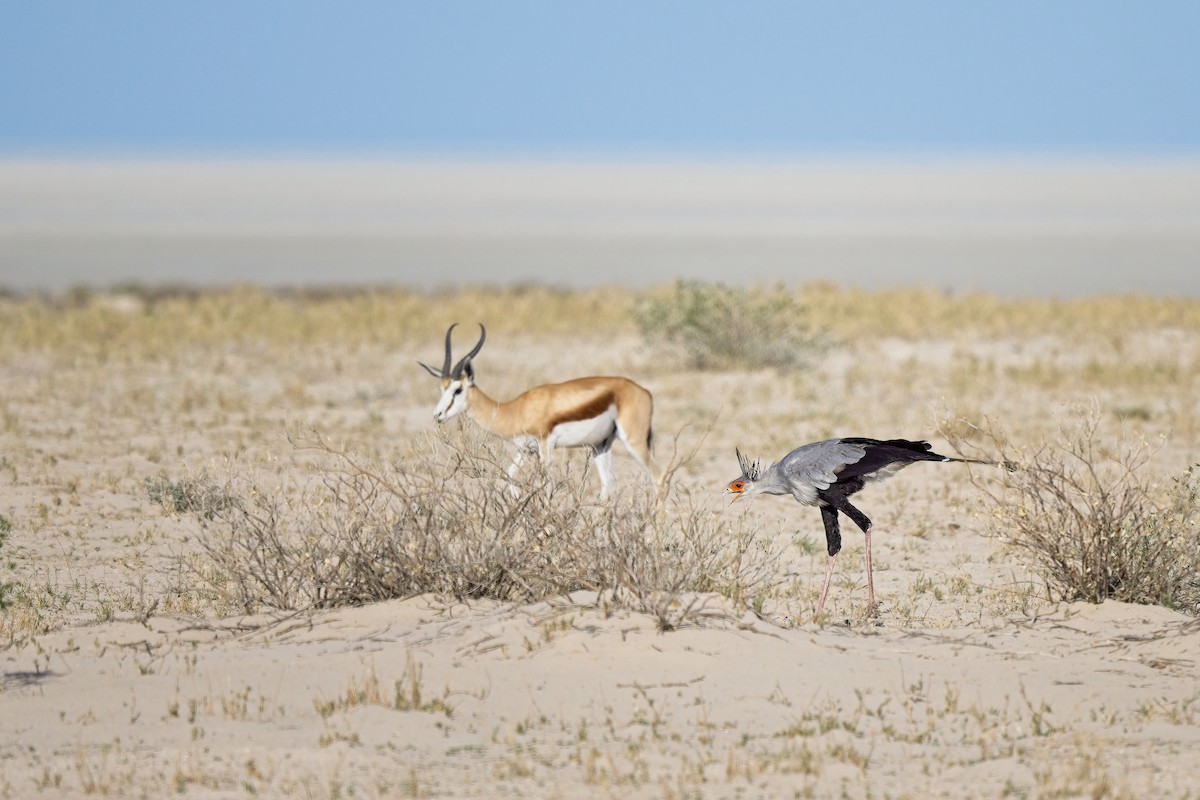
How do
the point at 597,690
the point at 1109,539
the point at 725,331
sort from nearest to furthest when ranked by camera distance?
the point at 597,690, the point at 1109,539, the point at 725,331

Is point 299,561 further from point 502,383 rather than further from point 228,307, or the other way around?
point 228,307

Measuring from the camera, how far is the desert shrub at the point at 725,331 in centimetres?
2070

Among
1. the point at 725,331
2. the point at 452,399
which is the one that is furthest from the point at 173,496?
the point at 725,331

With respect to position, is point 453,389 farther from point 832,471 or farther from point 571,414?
point 832,471

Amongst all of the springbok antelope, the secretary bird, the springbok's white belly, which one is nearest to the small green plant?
the springbok antelope

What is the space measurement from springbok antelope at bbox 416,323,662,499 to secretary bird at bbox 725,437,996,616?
9.60 ft

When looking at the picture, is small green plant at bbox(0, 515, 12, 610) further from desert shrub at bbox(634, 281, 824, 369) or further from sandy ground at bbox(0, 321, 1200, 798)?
desert shrub at bbox(634, 281, 824, 369)

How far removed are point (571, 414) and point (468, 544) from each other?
12.2ft

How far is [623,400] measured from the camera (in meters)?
11.5

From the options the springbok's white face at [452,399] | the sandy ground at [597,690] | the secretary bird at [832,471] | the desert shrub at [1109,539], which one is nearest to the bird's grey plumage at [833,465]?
the secretary bird at [832,471]

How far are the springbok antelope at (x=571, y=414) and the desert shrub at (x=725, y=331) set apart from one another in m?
9.13

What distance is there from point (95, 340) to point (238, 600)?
17.5m

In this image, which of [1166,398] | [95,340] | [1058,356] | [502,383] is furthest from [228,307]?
[1166,398]

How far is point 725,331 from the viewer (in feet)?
68.3
